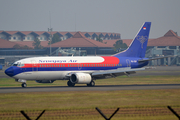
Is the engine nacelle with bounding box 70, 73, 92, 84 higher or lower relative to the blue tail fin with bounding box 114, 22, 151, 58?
lower

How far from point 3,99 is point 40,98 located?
380cm

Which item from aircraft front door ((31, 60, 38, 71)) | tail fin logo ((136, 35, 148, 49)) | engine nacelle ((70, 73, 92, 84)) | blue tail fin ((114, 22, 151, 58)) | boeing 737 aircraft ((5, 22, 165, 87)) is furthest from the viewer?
tail fin logo ((136, 35, 148, 49))

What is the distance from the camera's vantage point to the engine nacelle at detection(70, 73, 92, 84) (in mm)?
45031

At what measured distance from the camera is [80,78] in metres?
45.1

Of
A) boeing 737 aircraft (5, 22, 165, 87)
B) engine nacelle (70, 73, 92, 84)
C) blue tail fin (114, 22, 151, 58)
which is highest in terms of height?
blue tail fin (114, 22, 151, 58)

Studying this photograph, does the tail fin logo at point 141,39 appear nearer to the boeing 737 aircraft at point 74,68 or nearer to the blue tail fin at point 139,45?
the blue tail fin at point 139,45

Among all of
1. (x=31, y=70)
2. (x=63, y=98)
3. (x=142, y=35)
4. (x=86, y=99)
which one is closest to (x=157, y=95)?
(x=86, y=99)

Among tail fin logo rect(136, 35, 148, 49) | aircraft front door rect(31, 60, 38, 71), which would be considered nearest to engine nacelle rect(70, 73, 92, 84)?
aircraft front door rect(31, 60, 38, 71)

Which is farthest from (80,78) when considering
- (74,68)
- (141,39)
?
(141,39)

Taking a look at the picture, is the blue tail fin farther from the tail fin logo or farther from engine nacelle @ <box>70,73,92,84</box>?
engine nacelle @ <box>70,73,92,84</box>

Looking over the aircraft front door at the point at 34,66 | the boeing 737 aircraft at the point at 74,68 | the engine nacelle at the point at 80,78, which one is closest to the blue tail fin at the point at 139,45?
the boeing 737 aircraft at the point at 74,68

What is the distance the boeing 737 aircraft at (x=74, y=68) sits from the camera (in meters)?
44.7

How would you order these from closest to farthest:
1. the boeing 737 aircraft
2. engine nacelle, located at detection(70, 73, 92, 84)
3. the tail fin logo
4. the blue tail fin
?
the boeing 737 aircraft
engine nacelle, located at detection(70, 73, 92, 84)
the blue tail fin
the tail fin logo

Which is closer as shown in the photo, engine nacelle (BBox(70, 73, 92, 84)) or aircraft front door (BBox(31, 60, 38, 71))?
aircraft front door (BBox(31, 60, 38, 71))
